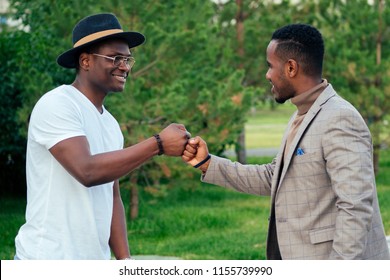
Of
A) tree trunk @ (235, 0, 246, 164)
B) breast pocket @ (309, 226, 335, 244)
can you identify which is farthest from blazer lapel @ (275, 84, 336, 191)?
tree trunk @ (235, 0, 246, 164)

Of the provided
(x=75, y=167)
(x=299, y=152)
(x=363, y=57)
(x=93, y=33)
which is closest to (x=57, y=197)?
(x=75, y=167)

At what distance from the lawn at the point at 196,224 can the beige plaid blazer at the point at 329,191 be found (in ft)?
18.3

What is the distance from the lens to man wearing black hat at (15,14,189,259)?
351 centimetres

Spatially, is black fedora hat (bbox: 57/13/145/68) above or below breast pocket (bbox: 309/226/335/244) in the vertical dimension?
above

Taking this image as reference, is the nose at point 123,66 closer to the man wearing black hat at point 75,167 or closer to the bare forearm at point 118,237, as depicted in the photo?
the man wearing black hat at point 75,167

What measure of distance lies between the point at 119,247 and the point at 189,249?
18.9ft

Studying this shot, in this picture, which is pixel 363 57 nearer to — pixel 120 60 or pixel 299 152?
pixel 120 60

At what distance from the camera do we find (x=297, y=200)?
349 centimetres

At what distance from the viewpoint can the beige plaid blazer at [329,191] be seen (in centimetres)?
330

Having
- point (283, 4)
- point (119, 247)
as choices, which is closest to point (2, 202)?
point (283, 4)

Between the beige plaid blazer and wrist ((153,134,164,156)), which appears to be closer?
the beige plaid blazer

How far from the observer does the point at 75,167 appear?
3.47m

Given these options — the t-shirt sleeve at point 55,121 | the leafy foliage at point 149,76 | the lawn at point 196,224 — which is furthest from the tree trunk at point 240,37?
the t-shirt sleeve at point 55,121

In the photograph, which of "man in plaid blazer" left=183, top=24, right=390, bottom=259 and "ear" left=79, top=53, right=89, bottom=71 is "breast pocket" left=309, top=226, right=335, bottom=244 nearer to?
"man in plaid blazer" left=183, top=24, right=390, bottom=259
